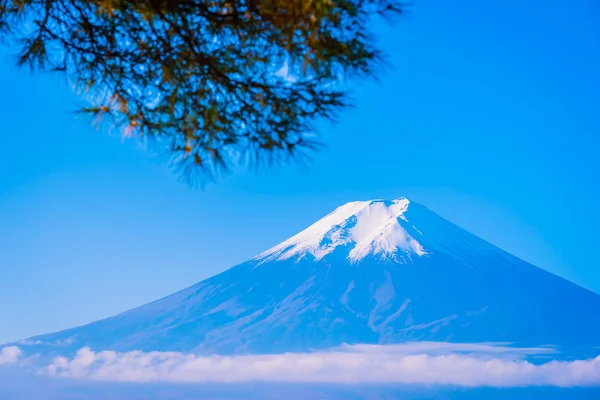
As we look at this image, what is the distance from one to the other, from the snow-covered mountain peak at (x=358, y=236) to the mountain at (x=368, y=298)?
0.11 m

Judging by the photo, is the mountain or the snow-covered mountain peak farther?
the snow-covered mountain peak

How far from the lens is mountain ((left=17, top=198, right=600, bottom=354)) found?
65.2 meters

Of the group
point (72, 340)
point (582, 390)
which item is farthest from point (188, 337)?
point (582, 390)

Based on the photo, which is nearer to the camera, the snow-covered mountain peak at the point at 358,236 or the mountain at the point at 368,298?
the mountain at the point at 368,298

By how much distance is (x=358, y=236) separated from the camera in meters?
72.2

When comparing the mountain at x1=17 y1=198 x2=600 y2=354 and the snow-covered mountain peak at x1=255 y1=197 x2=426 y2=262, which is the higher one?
the snow-covered mountain peak at x1=255 y1=197 x2=426 y2=262

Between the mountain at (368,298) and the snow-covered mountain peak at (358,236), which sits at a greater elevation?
the snow-covered mountain peak at (358,236)

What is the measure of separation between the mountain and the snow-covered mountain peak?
106mm

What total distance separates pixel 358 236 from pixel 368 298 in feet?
21.0

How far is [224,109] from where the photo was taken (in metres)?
2.98

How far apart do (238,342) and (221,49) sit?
66.6 m

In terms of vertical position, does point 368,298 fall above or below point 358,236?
below

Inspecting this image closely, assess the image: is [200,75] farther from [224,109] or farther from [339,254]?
[339,254]

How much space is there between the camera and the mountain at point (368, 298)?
65.2m
